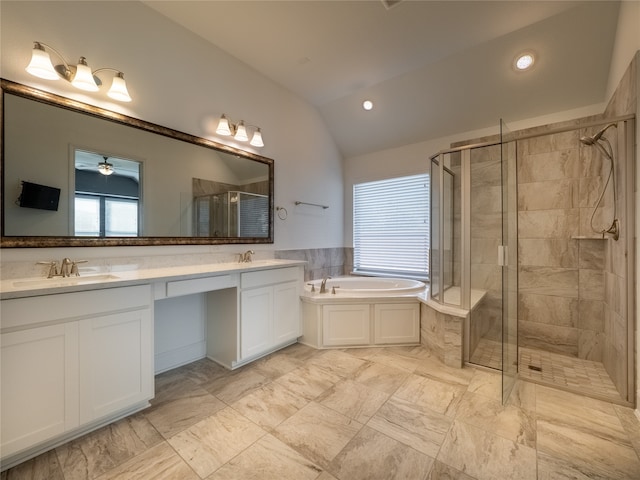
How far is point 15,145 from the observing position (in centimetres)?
158

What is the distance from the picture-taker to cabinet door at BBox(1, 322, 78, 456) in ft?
4.15

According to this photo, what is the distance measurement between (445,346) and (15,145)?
3379mm

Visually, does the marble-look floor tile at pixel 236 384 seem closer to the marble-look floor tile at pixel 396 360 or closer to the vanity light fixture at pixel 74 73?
the marble-look floor tile at pixel 396 360

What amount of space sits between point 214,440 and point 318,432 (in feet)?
1.92

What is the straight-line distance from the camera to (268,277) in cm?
248

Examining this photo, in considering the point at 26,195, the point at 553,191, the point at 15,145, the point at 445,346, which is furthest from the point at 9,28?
the point at 553,191

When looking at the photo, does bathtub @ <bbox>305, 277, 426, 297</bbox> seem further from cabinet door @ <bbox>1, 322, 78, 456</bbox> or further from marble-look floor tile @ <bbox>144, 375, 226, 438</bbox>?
cabinet door @ <bbox>1, 322, 78, 456</bbox>

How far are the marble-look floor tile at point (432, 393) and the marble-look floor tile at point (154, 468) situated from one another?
1.36 meters

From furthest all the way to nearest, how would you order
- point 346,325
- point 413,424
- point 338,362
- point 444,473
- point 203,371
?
point 346,325 < point 338,362 < point 203,371 < point 413,424 < point 444,473

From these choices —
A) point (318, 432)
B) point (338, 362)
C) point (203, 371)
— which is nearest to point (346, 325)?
point (338, 362)

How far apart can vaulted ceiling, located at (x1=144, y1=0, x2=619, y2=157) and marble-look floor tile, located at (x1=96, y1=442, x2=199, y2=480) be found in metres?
3.03

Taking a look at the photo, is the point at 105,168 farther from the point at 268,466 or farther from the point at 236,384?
the point at 268,466

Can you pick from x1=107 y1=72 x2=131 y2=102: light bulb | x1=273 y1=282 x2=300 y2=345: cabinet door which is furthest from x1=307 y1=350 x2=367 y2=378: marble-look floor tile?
x1=107 y1=72 x2=131 y2=102: light bulb

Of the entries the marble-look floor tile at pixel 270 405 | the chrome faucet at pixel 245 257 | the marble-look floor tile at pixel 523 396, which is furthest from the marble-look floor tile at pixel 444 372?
the chrome faucet at pixel 245 257
